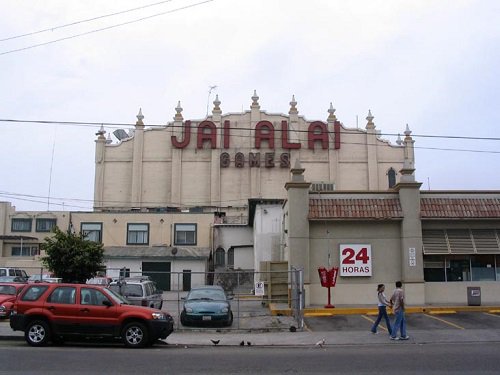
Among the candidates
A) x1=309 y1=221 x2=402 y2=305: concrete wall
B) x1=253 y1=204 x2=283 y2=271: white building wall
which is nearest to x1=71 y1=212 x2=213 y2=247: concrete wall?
x1=253 y1=204 x2=283 y2=271: white building wall

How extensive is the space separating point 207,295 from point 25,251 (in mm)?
39729

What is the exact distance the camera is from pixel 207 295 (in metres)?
20.8

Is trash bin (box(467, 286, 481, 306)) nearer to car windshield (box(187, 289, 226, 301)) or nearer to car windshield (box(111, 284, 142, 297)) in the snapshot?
car windshield (box(187, 289, 226, 301))

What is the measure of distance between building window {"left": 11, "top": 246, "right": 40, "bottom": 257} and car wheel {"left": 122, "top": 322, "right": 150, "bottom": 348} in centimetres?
4344

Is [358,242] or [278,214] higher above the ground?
[278,214]

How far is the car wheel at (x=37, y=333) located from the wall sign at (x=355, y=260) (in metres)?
14.2

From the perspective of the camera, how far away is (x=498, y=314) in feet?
73.9

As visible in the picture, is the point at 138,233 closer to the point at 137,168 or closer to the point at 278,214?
the point at 137,168

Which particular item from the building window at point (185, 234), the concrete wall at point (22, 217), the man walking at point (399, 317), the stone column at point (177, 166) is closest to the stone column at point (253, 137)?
the stone column at point (177, 166)

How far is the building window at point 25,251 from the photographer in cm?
5494

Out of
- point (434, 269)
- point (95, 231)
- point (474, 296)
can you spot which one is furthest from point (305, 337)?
point (95, 231)

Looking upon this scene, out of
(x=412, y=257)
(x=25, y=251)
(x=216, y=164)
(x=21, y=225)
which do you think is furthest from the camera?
(x=216, y=164)

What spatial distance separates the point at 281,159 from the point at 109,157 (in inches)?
699

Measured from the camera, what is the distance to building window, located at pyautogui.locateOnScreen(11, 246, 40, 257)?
54938 mm
